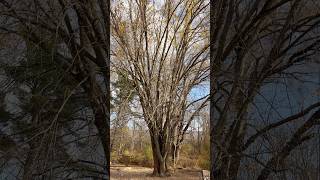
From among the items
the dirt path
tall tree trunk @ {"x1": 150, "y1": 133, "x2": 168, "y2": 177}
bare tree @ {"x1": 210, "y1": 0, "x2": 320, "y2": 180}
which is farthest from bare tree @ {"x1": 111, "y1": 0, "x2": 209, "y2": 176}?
bare tree @ {"x1": 210, "y1": 0, "x2": 320, "y2": 180}

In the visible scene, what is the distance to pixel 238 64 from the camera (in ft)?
7.34

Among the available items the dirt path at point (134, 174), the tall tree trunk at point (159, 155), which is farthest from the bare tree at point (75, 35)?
the tall tree trunk at point (159, 155)

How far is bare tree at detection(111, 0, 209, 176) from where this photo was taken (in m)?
3.33

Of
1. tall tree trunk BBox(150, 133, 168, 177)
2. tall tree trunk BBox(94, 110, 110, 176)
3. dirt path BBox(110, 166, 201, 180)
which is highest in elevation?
tall tree trunk BBox(94, 110, 110, 176)

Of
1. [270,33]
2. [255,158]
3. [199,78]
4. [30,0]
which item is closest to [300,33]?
[270,33]

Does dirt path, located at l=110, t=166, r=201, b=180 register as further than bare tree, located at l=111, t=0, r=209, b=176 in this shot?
No

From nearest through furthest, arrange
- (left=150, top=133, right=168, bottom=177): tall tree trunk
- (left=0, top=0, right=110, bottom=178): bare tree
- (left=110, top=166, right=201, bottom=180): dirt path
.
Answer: (left=0, top=0, right=110, bottom=178): bare tree → (left=110, top=166, right=201, bottom=180): dirt path → (left=150, top=133, right=168, bottom=177): tall tree trunk

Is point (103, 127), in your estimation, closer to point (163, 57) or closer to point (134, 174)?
point (134, 174)

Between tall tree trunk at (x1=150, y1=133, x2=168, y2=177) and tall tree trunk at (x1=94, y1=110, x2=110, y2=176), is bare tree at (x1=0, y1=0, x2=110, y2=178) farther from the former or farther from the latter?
tall tree trunk at (x1=150, y1=133, x2=168, y2=177)

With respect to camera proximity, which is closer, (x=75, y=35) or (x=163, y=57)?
(x=75, y=35)

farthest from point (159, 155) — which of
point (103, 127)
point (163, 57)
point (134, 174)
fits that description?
point (103, 127)

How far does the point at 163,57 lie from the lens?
423cm

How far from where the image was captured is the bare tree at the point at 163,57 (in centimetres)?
333

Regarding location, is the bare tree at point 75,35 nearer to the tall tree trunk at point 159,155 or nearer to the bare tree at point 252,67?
the bare tree at point 252,67
